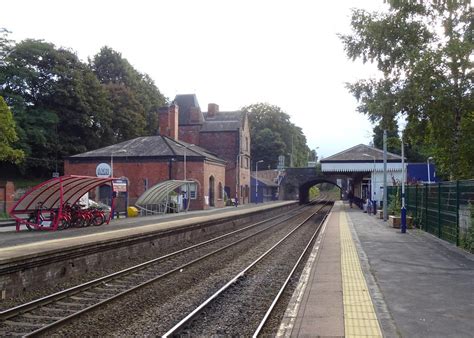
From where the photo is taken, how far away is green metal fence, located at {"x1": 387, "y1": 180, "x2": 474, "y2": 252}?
1306cm

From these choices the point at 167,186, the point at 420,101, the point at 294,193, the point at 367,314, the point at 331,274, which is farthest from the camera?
the point at 294,193

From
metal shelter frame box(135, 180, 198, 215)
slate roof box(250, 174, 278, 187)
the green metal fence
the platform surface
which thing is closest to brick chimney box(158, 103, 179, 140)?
slate roof box(250, 174, 278, 187)

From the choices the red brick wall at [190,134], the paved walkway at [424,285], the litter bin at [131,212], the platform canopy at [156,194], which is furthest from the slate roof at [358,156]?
the paved walkway at [424,285]

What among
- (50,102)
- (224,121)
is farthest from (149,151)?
(224,121)

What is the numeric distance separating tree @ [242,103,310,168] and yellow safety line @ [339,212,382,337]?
80514mm

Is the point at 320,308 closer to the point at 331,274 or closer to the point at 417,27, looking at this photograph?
the point at 331,274

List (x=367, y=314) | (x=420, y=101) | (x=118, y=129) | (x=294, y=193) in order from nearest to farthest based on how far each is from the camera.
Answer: (x=367, y=314) → (x=420, y=101) → (x=118, y=129) → (x=294, y=193)

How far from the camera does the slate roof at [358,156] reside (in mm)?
47844

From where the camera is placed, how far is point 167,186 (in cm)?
3297

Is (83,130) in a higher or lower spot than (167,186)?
higher

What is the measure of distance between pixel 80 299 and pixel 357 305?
5080 mm

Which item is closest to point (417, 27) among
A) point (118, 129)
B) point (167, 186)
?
point (167, 186)

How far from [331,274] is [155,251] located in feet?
27.1

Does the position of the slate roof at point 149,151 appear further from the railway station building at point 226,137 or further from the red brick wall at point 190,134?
the red brick wall at point 190,134
